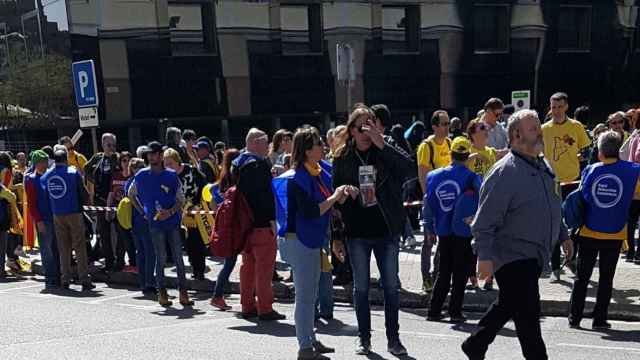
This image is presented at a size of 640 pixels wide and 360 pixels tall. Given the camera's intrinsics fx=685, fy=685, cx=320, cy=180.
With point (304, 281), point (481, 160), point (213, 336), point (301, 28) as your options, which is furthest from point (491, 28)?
point (304, 281)

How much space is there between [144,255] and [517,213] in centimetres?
589

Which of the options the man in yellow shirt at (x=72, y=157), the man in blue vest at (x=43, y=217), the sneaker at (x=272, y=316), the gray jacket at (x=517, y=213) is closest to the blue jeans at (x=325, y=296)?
the sneaker at (x=272, y=316)

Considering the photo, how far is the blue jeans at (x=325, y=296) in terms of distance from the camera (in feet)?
23.9

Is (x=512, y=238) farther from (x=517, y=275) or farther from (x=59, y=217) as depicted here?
(x=59, y=217)

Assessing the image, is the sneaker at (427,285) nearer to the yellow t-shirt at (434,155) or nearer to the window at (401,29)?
the yellow t-shirt at (434,155)

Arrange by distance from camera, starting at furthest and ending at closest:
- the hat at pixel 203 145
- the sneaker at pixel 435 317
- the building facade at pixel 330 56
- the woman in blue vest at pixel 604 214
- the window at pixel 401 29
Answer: the window at pixel 401 29, the building facade at pixel 330 56, the hat at pixel 203 145, the sneaker at pixel 435 317, the woman in blue vest at pixel 604 214

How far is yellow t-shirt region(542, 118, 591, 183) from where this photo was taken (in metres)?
8.25

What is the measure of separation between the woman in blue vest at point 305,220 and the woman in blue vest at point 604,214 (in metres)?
2.56

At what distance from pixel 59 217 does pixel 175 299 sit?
2179 millimetres

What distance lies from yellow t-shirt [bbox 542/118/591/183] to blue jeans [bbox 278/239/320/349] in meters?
4.00

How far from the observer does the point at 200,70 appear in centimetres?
2344

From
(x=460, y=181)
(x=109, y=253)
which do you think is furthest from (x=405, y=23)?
(x=460, y=181)

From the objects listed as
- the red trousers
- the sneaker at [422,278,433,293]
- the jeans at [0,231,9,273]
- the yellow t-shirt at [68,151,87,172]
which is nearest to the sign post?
the yellow t-shirt at [68,151,87,172]

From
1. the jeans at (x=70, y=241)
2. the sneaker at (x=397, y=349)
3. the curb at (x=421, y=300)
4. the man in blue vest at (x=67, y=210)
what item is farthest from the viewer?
the jeans at (x=70, y=241)
